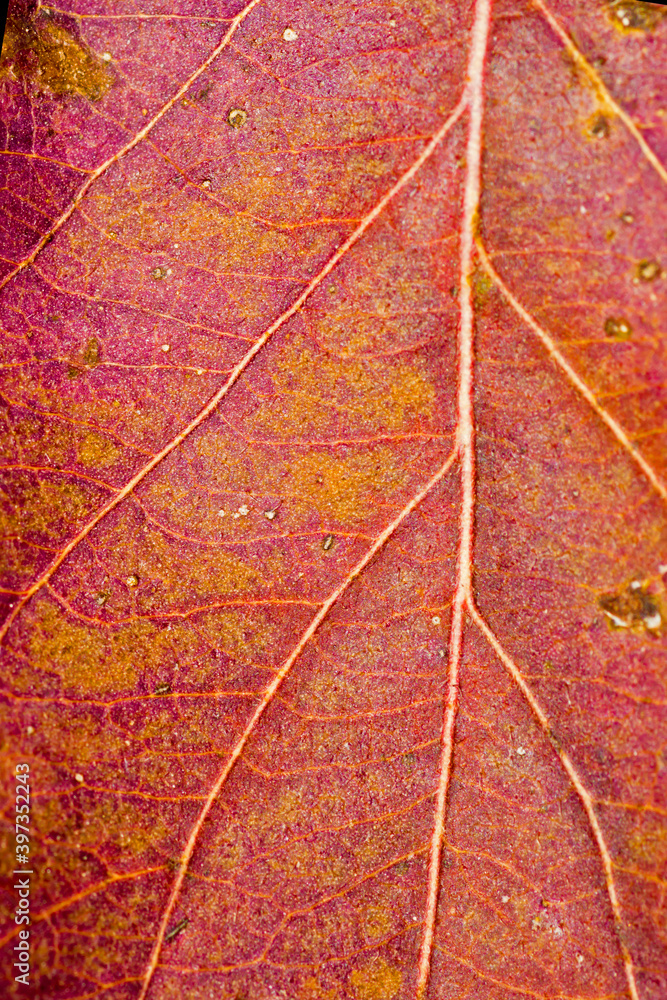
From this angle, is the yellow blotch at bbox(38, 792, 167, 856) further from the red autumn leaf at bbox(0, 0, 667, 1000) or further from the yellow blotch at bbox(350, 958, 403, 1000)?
the yellow blotch at bbox(350, 958, 403, 1000)

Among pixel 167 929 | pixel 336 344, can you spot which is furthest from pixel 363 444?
pixel 167 929

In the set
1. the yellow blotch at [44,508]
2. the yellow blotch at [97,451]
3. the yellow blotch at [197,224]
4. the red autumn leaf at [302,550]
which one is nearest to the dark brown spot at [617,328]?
the red autumn leaf at [302,550]

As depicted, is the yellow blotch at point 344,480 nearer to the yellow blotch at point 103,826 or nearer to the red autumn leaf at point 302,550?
the red autumn leaf at point 302,550

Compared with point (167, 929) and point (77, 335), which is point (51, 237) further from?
point (167, 929)

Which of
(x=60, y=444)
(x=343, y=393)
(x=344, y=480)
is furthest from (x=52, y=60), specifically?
(x=344, y=480)

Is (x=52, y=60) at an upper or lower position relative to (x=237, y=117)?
upper

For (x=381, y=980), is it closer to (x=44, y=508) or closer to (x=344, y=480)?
(x=344, y=480)

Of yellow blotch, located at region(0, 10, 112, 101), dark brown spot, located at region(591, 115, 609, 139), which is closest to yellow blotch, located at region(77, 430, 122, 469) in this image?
yellow blotch, located at region(0, 10, 112, 101)
